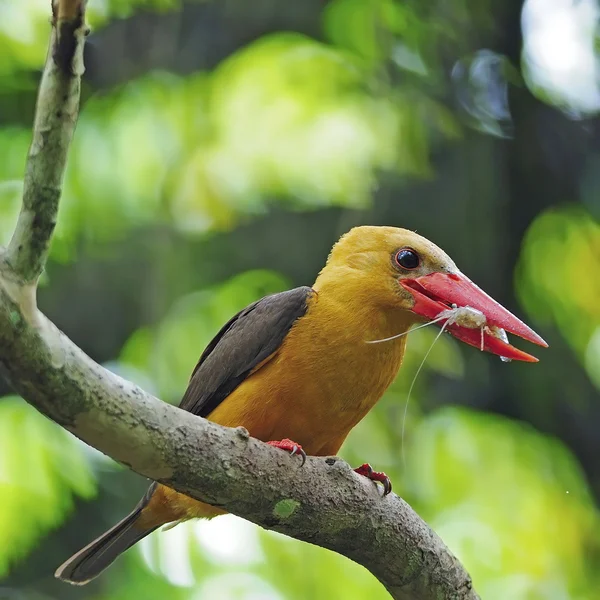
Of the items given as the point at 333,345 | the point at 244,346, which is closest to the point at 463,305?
the point at 333,345

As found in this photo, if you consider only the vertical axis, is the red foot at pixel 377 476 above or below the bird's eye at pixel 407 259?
below

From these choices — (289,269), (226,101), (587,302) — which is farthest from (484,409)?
(226,101)

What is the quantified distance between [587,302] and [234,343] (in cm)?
326

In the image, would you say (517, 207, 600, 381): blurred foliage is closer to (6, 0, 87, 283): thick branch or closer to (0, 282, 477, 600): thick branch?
(0, 282, 477, 600): thick branch

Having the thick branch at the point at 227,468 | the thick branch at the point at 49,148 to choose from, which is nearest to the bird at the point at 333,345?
the thick branch at the point at 227,468

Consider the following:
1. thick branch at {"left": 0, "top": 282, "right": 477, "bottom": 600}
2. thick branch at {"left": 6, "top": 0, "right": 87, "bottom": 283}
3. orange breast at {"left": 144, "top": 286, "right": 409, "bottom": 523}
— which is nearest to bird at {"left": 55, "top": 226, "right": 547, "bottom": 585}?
orange breast at {"left": 144, "top": 286, "right": 409, "bottom": 523}

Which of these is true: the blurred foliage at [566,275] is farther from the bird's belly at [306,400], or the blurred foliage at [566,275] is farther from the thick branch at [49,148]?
the thick branch at [49,148]

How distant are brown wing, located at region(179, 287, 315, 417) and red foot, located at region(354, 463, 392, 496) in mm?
534

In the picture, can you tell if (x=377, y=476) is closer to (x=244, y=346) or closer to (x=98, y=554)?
(x=244, y=346)

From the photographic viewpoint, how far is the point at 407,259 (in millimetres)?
3477

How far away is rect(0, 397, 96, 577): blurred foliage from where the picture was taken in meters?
4.86

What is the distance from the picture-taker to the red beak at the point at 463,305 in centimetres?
336

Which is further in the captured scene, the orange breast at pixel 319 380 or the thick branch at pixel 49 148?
the orange breast at pixel 319 380

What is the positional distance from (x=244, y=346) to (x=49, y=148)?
5.15 ft
